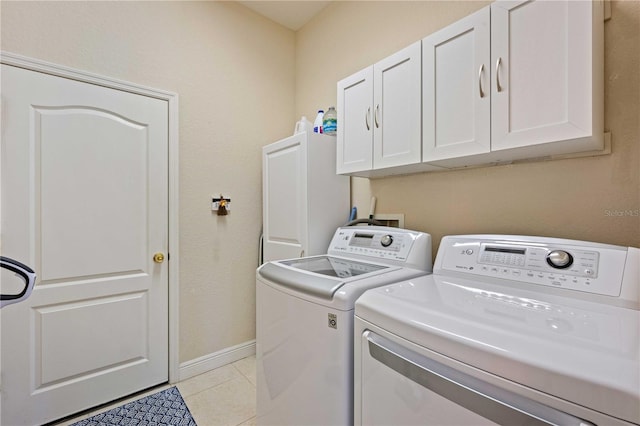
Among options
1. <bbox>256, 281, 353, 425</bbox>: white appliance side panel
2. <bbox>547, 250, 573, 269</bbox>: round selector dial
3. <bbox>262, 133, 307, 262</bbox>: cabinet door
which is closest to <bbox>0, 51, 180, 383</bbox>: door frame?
<bbox>262, 133, 307, 262</bbox>: cabinet door

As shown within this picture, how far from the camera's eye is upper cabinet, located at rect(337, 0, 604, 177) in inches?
39.0

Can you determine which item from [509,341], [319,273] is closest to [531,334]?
[509,341]

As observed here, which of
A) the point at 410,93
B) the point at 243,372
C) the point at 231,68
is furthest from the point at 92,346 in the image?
the point at 410,93

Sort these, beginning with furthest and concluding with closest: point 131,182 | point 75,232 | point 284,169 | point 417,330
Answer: point 284,169 < point 131,182 < point 75,232 < point 417,330

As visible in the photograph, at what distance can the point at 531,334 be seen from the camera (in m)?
0.68

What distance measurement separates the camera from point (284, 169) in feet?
7.11

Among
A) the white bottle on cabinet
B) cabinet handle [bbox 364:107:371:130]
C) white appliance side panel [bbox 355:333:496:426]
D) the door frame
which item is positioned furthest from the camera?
the door frame

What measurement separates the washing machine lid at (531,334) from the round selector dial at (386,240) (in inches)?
20.3

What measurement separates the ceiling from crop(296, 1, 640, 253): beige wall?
0.11 metres

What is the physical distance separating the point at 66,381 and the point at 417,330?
6.94 ft

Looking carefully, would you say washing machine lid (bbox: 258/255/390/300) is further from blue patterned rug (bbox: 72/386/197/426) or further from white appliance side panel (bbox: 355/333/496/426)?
blue patterned rug (bbox: 72/386/197/426)

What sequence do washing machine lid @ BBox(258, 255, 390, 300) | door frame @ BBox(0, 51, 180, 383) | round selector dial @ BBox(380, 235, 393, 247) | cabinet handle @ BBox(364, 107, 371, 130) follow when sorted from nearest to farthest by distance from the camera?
washing machine lid @ BBox(258, 255, 390, 300)
round selector dial @ BBox(380, 235, 393, 247)
cabinet handle @ BBox(364, 107, 371, 130)
door frame @ BBox(0, 51, 180, 383)

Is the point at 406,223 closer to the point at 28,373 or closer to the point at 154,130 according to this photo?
the point at 154,130

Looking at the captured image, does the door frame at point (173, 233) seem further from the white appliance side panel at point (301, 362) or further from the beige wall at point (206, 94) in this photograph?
the white appliance side panel at point (301, 362)
